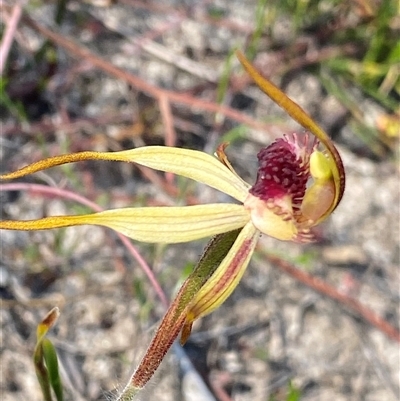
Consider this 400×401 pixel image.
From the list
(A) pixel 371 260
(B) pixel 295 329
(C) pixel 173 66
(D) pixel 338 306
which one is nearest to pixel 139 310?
(B) pixel 295 329

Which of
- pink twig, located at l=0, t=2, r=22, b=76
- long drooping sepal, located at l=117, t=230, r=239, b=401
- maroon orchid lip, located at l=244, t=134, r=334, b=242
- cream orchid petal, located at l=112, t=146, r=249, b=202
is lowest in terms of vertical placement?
long drooping sepal, located at l=117, t=230, r=239, b=401

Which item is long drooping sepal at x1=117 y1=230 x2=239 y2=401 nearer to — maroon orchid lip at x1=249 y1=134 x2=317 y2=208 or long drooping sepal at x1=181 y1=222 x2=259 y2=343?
long drooping sepal at x1=181 y1=222 x2=259 y2=343

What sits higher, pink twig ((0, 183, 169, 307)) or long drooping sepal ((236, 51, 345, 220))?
pink twig ((0, 183, 169, 307))

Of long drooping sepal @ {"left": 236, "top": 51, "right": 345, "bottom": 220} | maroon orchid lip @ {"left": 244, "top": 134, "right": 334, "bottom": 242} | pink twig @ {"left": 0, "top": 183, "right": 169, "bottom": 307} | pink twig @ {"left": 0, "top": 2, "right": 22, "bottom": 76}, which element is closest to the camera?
long drooping sepal @ {"left": 236, "top": 51, "right": 345, "bottom": 220}

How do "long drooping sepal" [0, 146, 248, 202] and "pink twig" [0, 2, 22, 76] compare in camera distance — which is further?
"pink twig" [0, 2, 22, 76]

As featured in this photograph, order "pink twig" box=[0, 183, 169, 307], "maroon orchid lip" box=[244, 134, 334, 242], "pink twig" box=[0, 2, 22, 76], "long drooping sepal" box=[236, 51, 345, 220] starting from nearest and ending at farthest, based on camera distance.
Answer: "long drooping sepal" box=[236, 51, 345, 220] → "maroon orchid lip" box=[244, 134, 334, 242] → "pink twig" box=[0, 183, 169, 307] → "pink twig" box=[0, 2, 22, 76]

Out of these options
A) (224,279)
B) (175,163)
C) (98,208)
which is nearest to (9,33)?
(98,208)

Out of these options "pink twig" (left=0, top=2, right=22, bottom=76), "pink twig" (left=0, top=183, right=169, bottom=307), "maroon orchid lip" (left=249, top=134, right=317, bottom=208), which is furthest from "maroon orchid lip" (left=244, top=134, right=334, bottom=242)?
"pink twig" (left=0, top=2, right=22, bottom=76)

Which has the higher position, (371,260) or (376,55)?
(376,55)

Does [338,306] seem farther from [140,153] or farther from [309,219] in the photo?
[140,153]

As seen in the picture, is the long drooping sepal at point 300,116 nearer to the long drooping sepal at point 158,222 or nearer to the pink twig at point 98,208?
the long drooping sepal at point 158,222
